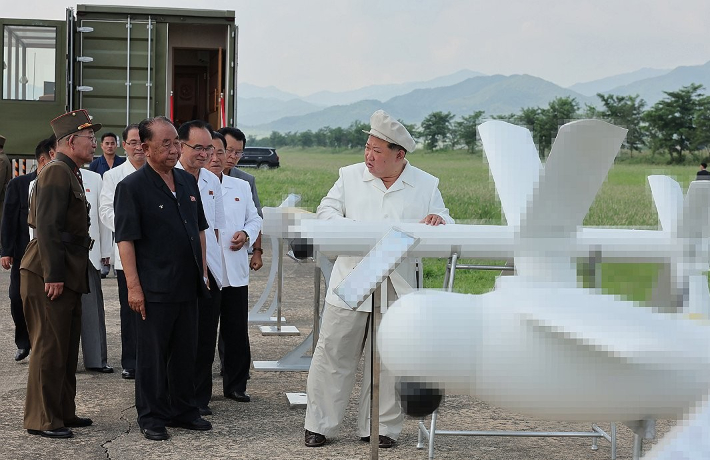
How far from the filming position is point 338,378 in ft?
15.1

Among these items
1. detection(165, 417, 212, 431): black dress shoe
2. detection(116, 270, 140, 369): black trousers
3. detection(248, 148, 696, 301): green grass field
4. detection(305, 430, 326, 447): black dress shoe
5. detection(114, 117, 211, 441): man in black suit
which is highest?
detection(248, 148, 696, 301): green grass field

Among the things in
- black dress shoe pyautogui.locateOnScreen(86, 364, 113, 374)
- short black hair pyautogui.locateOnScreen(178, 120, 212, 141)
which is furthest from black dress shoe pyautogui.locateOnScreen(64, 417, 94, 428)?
short black hair pyautogui.locateOnScreen(178, 120, 212, 141)

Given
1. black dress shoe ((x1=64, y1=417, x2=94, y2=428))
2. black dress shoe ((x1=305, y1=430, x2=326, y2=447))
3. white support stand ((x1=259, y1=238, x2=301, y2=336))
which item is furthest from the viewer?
white support stand ((x1=259, y1=238, x2=301, y2=336))

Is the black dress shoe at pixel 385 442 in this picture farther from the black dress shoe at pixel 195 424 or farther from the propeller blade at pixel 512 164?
the propeller blade at pixel 512 164

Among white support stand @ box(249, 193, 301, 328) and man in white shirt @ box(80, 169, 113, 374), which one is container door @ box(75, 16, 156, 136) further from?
man in white shirt @ box(80, 169, 113, 374)

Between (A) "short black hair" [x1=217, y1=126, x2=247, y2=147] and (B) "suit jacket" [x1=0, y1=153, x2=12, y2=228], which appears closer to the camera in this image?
(A) "short black hair" [x1=217, y1=126, x2=247, y2=147]

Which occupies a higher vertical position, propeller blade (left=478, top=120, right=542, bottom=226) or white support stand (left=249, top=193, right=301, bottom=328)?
propeller blade (left=478, top=120, right=542, bottom=226)

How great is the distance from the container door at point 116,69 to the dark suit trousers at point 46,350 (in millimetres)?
7010

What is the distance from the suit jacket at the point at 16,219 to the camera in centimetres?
679

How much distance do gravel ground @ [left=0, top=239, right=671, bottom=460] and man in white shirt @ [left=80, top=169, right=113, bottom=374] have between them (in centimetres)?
14

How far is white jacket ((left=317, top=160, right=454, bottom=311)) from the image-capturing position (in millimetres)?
4438

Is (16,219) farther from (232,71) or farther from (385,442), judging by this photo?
(232,71)

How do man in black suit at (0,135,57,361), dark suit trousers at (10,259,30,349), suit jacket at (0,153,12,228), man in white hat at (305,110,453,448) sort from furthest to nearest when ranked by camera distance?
suit jacket at (0,153,12,228)
man in black suit at (0,135,57,361)
dark suit trousers at (10,259,30,349)
man in white hat at (305,110,453,448)

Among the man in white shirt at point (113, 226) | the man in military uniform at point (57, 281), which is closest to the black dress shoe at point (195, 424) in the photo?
the man in military uniform at point (57, 281)
